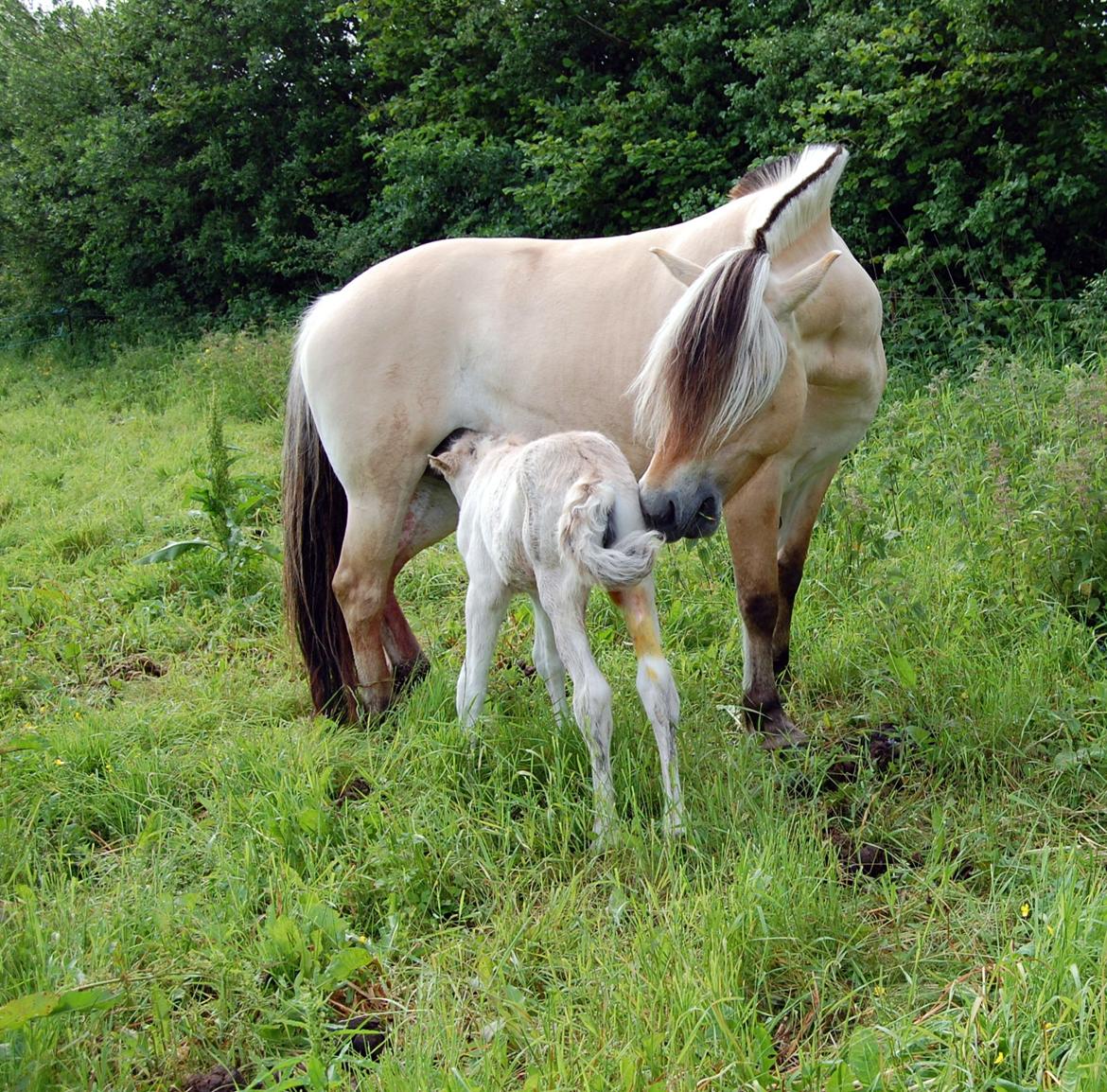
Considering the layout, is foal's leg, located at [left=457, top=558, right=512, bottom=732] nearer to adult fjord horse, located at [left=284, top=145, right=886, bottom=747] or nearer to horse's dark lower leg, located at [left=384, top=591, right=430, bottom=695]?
adult fjord horse, located at [left=284, top=145, right=886, bottom=747]

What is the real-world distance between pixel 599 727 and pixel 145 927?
1.26 metres

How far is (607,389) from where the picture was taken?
361 centimetres

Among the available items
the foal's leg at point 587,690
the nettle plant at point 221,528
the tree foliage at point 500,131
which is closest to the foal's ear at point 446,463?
the foal's leg at point 587,690

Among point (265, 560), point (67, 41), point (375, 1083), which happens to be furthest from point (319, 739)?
point (67, 41)

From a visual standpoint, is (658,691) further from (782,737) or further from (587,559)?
(782,737)

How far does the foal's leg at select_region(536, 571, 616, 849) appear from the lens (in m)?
2.72

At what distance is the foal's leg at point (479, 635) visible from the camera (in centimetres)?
322

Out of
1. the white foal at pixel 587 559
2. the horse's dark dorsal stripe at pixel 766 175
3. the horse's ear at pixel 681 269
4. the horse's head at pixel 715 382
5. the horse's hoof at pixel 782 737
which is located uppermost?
the horse's dark dorsal stripe at pixel 766 175

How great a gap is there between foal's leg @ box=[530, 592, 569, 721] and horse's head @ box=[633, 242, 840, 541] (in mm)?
631

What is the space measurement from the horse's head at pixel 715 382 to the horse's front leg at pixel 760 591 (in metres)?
0.36

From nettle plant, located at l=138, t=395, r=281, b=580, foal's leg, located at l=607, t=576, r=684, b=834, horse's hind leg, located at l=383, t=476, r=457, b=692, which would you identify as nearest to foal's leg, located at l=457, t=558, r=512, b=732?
foal's leg, located at l=607, t=576, r=684, b=834

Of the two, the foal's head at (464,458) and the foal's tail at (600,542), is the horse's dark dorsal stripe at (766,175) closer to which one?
the foal's head at (464,458)

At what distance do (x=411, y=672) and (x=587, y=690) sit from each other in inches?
64.0

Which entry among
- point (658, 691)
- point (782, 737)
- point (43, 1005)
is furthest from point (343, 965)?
point (782, 737)
